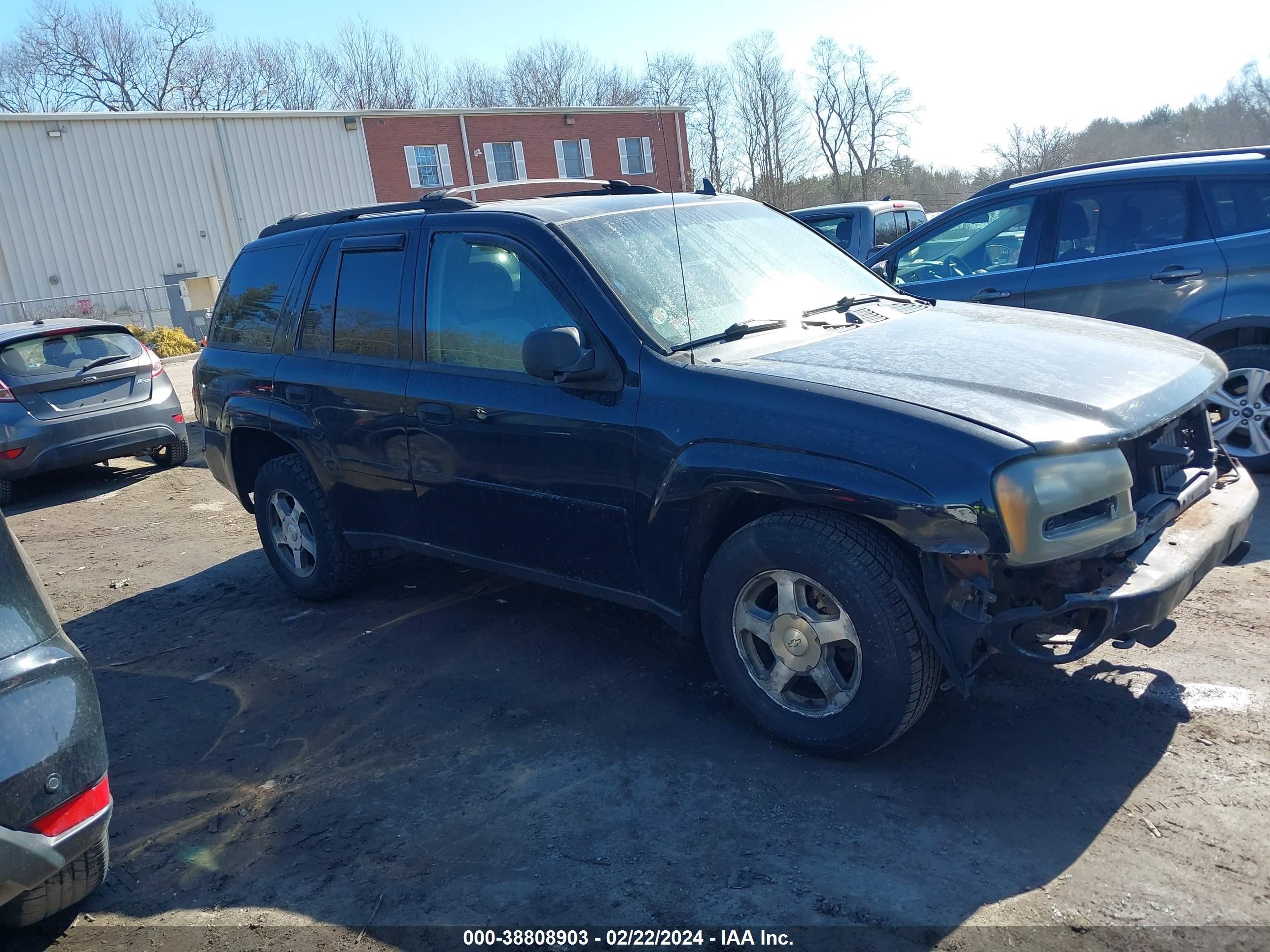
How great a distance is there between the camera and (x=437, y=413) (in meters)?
4.34

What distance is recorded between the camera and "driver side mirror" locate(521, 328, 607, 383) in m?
3.60

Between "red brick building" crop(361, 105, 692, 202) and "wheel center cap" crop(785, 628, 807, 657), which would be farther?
"red brick building" crop(361, 105, 692, 202)

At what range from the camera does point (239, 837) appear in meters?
3.35

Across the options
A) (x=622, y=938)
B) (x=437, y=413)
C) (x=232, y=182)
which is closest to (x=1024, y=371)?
(x=622, y=938)

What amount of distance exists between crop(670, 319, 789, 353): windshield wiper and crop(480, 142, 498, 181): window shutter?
34148 millimetres

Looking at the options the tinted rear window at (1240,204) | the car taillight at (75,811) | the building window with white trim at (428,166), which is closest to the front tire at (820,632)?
the car taillight at (75,811)

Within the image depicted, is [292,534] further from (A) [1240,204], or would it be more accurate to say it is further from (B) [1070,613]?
(A) [1240,204]

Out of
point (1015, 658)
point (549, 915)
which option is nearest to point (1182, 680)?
point (1015, 658)

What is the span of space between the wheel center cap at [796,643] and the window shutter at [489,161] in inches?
1378

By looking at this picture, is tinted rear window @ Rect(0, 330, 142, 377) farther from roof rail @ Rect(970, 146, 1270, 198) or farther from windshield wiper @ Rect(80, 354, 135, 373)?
roof rail @ Rect(970, 146, 1270, 198)

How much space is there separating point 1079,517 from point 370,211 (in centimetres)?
371

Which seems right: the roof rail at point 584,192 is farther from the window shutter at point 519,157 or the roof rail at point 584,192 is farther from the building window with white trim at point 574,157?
the building window with white trim at point 574,157

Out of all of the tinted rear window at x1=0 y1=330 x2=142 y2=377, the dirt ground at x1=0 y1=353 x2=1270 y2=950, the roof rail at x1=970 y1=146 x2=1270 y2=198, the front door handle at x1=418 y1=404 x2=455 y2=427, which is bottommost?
the dirt ground at x1=0 y1=353 x2=1270 y2=950

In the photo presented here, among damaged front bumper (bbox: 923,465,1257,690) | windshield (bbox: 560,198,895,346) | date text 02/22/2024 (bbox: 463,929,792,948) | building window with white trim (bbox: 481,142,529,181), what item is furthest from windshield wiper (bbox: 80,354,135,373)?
building window with white trim (bbox: 481,142,529,181)
